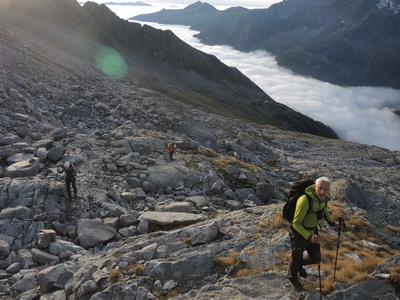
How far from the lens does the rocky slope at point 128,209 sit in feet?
32.7

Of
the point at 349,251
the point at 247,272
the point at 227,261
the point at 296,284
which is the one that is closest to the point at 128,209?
the point at 227,261

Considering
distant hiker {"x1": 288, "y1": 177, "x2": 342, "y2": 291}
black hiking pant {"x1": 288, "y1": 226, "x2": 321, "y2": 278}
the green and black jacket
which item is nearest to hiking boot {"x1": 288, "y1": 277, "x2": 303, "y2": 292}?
distant hiker {"x1": 288, "y1": 177, "x2": 342, "y2": 291}

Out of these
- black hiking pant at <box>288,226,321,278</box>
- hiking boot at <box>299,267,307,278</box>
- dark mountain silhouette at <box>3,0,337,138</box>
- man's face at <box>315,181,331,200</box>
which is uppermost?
dark mountain silhouette at <box>3,0,337,138</box>

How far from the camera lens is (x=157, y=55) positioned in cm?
15612

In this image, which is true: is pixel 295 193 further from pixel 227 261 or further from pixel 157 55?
pixel 157 55

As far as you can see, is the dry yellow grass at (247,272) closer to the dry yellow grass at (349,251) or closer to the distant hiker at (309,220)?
the dry yellow grass at (349,251)

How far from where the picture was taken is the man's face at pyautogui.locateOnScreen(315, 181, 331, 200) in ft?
25.0

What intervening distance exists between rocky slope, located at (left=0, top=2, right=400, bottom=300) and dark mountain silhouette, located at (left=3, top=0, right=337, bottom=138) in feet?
194

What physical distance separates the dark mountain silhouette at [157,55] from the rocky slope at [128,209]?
59.2 meters

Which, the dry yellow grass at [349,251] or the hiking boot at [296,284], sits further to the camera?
the dry yellow grass at [349,251]

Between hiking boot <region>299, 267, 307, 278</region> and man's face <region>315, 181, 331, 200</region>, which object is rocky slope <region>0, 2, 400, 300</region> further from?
man's face <region>315, 181, 331, 200</region>

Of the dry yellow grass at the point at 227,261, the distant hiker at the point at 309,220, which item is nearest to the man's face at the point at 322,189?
the distant hiker at the point at 309,220

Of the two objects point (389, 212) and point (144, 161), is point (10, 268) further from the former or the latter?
point (389, 212)

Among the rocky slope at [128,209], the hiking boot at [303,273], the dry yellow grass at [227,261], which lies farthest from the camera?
the dry yellow grass at [227,261]
